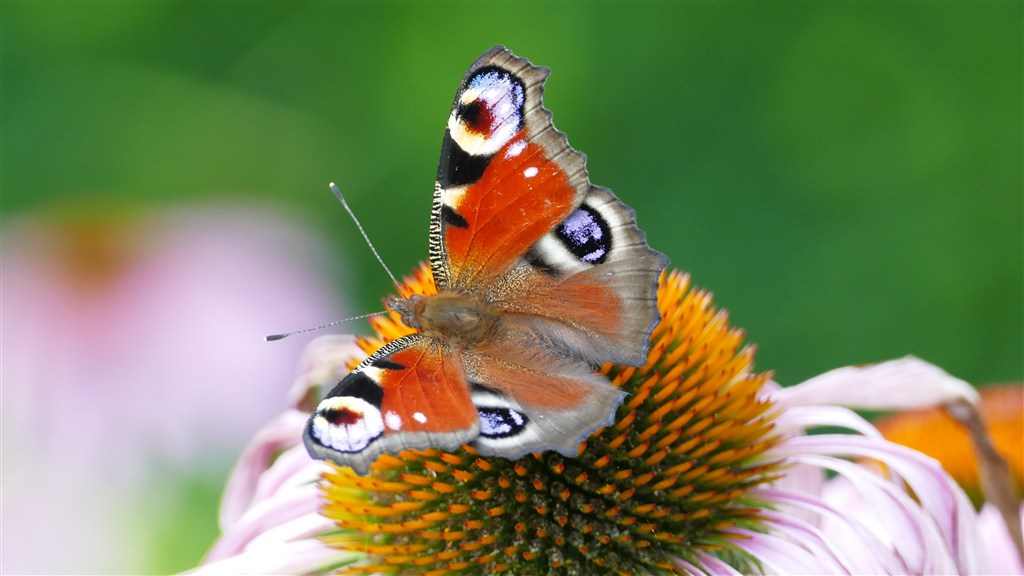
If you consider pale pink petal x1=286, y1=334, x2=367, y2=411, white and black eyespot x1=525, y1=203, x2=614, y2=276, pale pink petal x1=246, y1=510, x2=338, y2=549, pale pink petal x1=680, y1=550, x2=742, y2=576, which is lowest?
pale pink petal x1=680, y1=550, x2=742, y2=576

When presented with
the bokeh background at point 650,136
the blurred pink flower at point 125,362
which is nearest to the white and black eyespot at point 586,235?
the blurred pink flower at point 125,362

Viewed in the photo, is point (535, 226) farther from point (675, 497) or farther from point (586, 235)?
point (675, 497)

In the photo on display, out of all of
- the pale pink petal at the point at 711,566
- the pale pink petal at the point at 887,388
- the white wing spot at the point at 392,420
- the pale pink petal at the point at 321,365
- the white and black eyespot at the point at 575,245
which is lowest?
the pale pink petal at the point at 711,566

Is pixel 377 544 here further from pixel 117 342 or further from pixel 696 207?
pixel 696 207

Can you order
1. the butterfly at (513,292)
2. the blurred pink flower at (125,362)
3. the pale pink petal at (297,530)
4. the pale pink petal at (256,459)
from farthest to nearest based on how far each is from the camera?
1. the blurred pink flower at (125,362)
2. the pale pink petal at (256,459)
3. the pale pink petal at (297,530)
4. the butterfly at (513,292)

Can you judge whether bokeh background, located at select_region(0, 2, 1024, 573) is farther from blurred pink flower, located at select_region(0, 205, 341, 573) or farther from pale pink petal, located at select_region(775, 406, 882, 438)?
pale pink petal, located at select_region(775, 406, 882, 438)

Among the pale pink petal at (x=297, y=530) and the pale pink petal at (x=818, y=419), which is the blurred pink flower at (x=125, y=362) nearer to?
the pale pink petal at (x=297, y=530)

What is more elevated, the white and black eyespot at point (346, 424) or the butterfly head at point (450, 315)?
the butterfly head at point (450, 315)

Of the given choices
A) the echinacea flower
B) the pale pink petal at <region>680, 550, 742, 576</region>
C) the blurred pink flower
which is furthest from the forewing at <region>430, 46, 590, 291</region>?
the blurred pink flower

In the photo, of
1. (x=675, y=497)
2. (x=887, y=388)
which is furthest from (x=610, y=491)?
(x=887, y=388)
